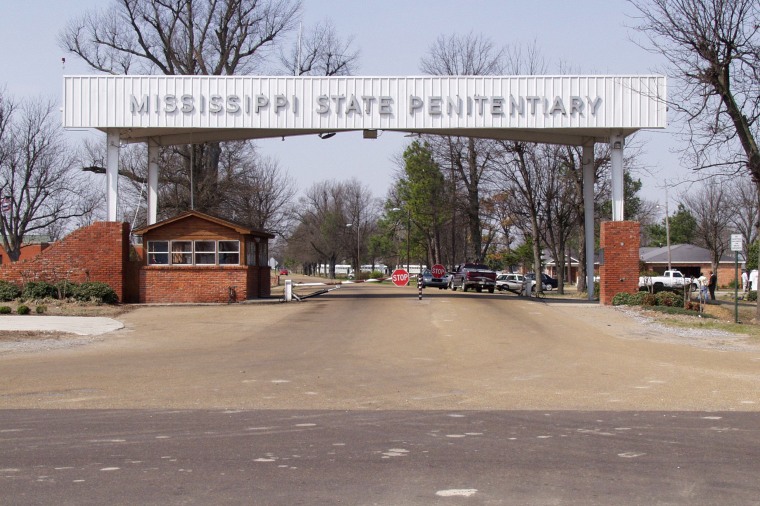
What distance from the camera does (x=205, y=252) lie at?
103 feet

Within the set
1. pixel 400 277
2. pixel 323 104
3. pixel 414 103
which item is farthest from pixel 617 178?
pixel 323 104

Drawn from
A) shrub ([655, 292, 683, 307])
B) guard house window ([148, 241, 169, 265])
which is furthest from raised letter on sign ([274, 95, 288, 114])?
shrub ([655, 292, 683, 307])

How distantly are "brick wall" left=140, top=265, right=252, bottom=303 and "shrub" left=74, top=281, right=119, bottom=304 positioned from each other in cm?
149

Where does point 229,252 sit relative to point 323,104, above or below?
below

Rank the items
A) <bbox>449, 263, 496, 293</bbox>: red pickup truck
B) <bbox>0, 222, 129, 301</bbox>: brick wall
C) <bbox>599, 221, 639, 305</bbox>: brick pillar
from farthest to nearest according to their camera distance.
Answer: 1. <bbox>449, 263, 496, 293</bbox>: red pickup truck
2. <bbox>599, 221, 639, 305</bbox>: brick pillar
3. <bbox>0, 222, 129, 301</bbox>: brick wall

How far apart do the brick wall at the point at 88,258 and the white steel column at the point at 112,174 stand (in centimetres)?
97

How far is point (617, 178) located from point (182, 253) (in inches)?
678

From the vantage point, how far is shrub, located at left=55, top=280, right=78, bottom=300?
29.3 meters

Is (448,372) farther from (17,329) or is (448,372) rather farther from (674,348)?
(17,329)

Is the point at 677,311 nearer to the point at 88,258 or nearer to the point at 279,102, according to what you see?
the point at 279,102

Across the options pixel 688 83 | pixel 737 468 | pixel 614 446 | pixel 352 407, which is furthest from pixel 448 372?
pixel 688 83

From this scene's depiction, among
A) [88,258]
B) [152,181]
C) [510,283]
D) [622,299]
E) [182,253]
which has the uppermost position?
[152,181]

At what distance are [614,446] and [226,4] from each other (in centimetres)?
4179

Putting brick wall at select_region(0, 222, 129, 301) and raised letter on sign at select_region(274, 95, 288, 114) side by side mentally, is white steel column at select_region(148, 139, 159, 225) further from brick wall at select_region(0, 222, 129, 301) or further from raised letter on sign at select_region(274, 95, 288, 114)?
raised letter on sign at select_region(274, 95, 288, 114)
